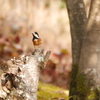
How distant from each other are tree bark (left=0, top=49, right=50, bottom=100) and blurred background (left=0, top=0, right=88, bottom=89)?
446 centimetres

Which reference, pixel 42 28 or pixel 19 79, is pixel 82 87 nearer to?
pixel 19 79

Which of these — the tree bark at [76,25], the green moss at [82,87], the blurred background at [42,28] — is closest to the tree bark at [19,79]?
the green moss at [82,87]

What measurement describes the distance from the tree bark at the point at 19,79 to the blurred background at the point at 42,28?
446 centimetres

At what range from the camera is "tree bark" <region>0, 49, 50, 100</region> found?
2.46 metres

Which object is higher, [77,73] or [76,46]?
[76,46]

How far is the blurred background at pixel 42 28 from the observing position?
7443 mm

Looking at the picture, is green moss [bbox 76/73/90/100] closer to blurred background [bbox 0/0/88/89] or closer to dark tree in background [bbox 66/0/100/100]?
dark tree in background [bbox 66/0/100/100]

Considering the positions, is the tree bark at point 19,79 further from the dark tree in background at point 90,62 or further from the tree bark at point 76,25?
the tree bark at point 76,25

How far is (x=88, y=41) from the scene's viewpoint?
2939 millimetres

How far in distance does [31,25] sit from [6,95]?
6590 mm

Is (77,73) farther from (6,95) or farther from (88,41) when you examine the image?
(6,95)

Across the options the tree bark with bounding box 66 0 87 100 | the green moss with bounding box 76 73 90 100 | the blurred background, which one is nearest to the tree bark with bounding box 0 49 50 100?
the green moss with bounding box 76 73 90 100

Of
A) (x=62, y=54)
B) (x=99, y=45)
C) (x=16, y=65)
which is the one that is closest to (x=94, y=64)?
(x=99, y=45)

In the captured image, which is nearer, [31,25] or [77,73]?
[77,73]
